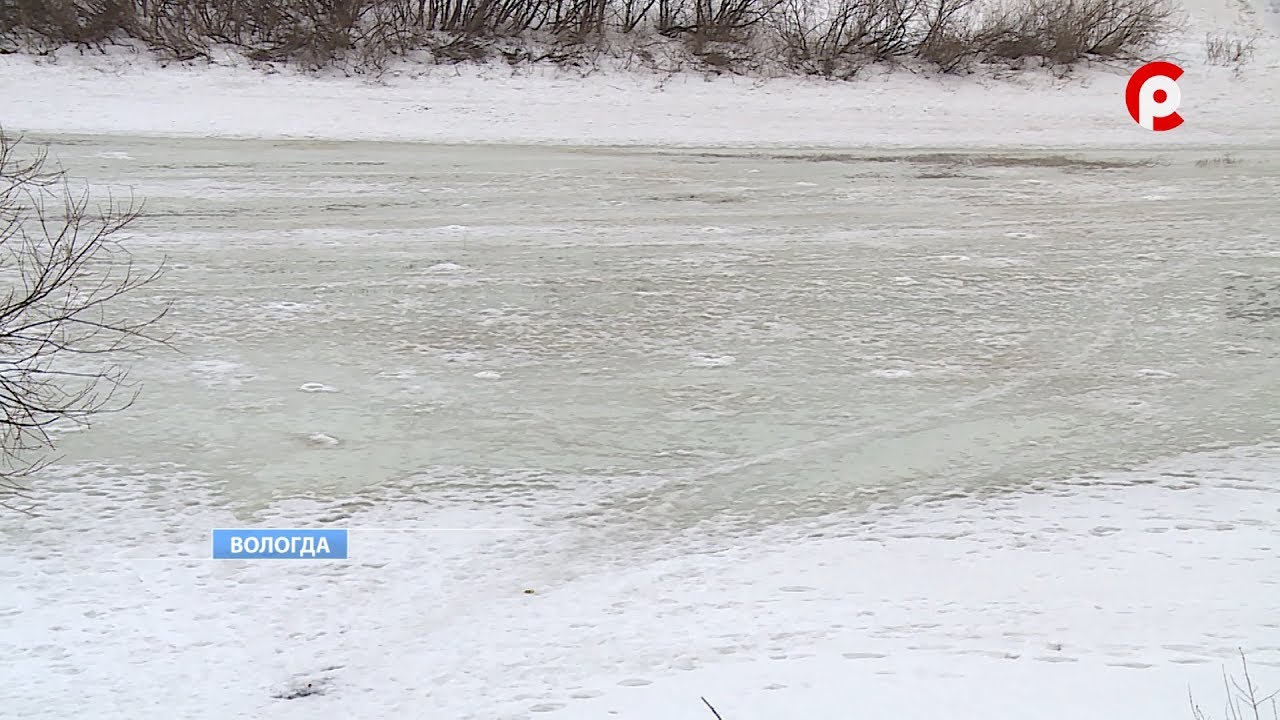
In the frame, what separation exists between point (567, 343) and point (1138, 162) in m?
9.11

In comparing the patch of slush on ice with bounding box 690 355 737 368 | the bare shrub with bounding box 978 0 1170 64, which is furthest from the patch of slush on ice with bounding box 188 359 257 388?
the bare shrub with bounding box 978 0 1170 64

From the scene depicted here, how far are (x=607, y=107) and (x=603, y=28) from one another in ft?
8.57

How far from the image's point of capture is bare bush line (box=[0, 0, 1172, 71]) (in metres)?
17.0

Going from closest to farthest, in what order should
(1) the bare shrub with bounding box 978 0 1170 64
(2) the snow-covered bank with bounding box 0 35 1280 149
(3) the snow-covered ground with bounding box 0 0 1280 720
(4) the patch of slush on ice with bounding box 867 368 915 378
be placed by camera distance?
(3) the snow-covered ground with bounding box 0 0 1280 720, (4) the patch of slush on ice with bounding box 867 368 915 378, (2) the snow-covered bank with bounding box 0 35 1280 149, (1) the bare shrub with bounding box 978 0 1170 64

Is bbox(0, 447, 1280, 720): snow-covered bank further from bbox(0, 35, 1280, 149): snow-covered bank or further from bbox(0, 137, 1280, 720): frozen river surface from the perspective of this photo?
bbox(0, 35, 1280, 149): snow-covered bank

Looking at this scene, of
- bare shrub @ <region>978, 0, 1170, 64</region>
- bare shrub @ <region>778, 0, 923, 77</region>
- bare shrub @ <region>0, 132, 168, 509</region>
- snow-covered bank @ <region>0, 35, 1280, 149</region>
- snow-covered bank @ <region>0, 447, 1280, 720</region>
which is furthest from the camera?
bare shrub @ <region>978, 0, 1170, 64</region>

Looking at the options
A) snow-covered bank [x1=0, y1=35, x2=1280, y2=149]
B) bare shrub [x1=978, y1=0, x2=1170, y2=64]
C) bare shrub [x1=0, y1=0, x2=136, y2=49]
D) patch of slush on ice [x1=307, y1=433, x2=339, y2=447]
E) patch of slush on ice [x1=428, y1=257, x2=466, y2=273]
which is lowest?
patch of slush on ice [x1=307, y1=433, x2=339, y2=447]

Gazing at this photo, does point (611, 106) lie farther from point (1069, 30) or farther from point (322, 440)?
point (322, 440)

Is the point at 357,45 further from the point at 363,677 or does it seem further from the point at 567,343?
the point at 363,677

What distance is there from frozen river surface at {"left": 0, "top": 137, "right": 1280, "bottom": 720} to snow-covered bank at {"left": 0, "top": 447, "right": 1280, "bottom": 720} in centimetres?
2

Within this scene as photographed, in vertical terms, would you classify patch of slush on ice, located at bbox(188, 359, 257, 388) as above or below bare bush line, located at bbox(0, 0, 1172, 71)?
below

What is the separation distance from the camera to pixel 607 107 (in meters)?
16.4

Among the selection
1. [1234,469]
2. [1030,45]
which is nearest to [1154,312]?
[1234,469]
